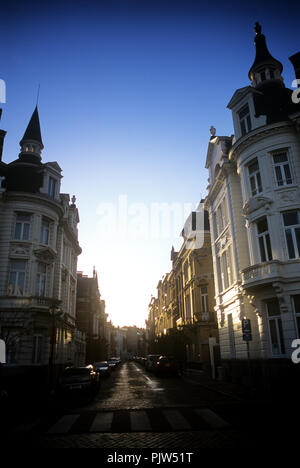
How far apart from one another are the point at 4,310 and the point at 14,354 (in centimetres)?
306

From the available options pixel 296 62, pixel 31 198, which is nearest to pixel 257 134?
pixel 296 62

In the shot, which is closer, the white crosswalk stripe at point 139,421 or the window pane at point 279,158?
the white crosswalk stripe at point 139,421

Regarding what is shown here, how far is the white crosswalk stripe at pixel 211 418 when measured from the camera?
9.04 metres

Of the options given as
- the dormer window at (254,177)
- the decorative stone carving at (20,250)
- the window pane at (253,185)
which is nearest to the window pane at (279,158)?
the dormer window at (254,177)

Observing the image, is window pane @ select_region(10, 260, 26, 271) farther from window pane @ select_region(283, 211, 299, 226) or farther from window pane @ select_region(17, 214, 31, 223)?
window pane @ select_region(283, 211, 299, 226)

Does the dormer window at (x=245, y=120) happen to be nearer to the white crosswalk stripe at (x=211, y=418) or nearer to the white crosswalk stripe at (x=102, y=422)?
the white crosswalk stripe at (x=211, y=418)

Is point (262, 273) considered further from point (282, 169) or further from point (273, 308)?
point (282, 169)

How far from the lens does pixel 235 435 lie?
7.98 metres

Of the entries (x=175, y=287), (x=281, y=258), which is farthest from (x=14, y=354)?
(x=175, y=287)

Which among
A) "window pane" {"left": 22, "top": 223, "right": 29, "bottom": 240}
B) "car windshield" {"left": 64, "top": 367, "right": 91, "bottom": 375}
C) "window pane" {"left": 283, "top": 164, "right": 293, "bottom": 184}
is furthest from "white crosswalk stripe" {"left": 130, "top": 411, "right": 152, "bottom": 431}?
"window pane" {"left": 22, "top": 223, "right": 29, "bottom": 240}

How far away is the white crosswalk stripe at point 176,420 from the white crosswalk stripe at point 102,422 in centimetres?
171

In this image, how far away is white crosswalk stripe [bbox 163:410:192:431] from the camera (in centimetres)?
887

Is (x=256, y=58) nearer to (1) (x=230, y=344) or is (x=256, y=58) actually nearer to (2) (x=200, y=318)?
(1) (x=230, y=344)
